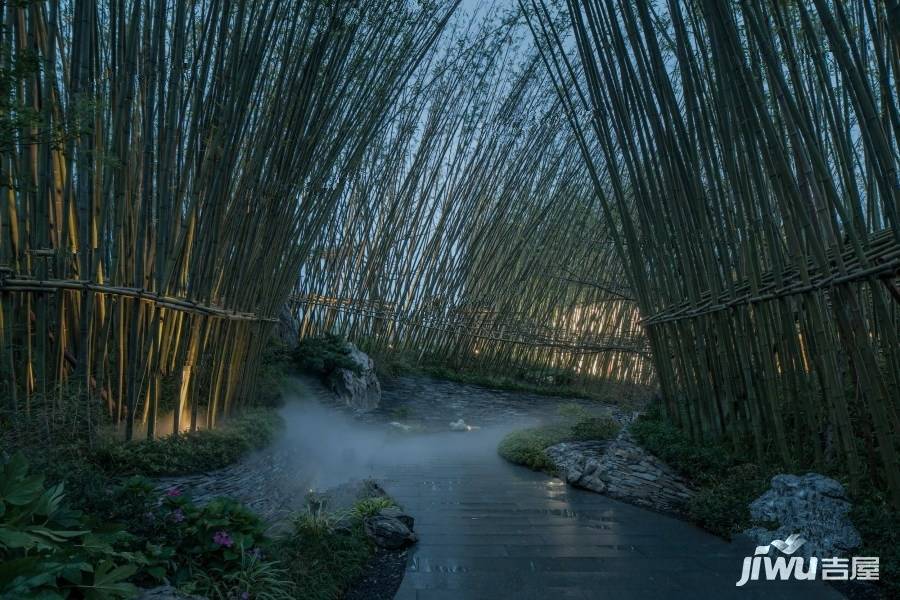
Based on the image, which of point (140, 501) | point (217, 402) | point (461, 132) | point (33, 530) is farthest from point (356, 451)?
point (461, 132)

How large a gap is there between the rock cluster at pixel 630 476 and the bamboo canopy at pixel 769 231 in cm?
38

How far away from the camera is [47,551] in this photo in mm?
1759

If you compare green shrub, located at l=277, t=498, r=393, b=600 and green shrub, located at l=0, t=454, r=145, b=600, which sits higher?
green shrub, located at l=0, t=454, r=145, b=600

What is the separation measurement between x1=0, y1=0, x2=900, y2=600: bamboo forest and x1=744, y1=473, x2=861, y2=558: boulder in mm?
10

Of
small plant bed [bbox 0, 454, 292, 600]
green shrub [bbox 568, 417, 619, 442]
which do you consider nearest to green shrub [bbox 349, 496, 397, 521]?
small plant bed [bbox 0, 454, 292, 600]

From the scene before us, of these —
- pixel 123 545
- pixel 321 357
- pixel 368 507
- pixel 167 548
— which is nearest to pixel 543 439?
pixel 368 507

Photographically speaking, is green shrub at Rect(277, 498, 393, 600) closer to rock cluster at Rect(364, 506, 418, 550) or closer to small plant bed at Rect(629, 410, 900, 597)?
rock cluster at Rect(364, 506, 418, 550)

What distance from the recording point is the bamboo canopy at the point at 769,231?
2.53 m

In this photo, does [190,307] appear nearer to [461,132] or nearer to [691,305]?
[691,305]

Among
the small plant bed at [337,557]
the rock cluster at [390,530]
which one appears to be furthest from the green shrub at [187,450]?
the rock cluster at [390,530]

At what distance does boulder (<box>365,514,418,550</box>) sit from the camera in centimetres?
309

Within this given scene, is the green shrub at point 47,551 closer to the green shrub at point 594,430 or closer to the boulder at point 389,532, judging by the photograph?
the boulder at point 389,532

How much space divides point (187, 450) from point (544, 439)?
2832mm

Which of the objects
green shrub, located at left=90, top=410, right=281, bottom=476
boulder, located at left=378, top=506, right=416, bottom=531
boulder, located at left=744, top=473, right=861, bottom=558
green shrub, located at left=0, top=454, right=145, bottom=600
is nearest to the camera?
green shrub, located at left=0, top=454, right=145, bottom=600
